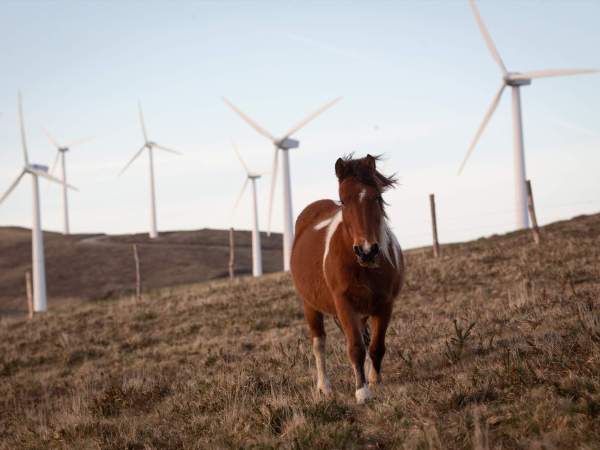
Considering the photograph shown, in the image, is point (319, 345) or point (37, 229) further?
point (37, 229)

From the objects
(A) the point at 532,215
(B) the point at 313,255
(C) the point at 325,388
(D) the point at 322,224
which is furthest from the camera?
(A) the point at 532,215

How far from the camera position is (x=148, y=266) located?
69.3 meters

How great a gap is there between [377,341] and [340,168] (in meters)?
1.94

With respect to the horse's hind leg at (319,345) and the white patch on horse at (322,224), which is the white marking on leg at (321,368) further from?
the white patch on horse at (322,224)

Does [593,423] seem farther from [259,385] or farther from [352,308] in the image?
[259,385]

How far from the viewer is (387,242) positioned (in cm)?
688

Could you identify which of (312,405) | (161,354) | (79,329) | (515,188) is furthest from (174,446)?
(515,188)

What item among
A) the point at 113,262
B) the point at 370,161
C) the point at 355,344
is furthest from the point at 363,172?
the point at 113,262

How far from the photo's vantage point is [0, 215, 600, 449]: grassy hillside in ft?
16.4

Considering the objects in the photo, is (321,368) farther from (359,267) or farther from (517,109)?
(517,109)

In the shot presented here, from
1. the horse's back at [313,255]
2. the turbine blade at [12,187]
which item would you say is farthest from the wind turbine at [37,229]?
the horse's back at [313,255]

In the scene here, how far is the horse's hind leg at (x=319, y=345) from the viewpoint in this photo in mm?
7613

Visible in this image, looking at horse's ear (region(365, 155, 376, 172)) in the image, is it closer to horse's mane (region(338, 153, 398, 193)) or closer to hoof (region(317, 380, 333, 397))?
horse's mane (region(338, 153, 398, 193))

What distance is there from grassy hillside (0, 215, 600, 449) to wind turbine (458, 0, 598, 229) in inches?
657
